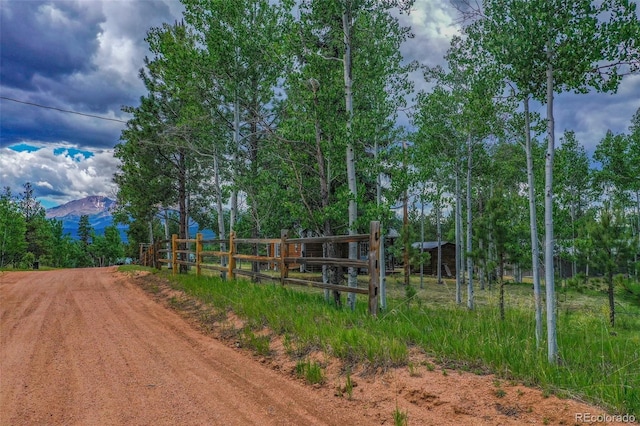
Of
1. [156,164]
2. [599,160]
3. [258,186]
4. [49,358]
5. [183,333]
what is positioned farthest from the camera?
[599,160]

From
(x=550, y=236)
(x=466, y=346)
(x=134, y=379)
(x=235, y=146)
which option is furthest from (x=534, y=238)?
(x=235, y=146)

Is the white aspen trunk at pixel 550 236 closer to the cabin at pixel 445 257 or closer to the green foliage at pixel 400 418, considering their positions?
the green foliage at pixel 400 418

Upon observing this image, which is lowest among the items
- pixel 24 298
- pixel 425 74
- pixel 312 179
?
pixel 24 298

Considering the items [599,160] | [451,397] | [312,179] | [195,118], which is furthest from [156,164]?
[599,160]

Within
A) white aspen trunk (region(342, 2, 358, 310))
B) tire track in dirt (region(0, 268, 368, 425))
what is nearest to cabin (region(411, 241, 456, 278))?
white aspen trunk (region(342, 2, 358, 310))

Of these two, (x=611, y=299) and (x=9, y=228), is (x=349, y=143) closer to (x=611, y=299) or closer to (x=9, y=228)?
(x=611, y=299)

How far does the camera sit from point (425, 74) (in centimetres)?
1734

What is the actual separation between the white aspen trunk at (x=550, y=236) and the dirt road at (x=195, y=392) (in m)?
1.01

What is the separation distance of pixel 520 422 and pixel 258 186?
439 inches

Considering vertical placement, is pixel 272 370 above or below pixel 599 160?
below

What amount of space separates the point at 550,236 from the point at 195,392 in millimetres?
4433

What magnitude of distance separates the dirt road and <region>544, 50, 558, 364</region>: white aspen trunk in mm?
1015

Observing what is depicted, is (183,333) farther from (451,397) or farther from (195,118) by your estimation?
(195,118)

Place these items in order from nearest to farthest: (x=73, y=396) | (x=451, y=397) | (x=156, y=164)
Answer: (x=451, y=397), (x=73, y=396), (x=156, y=164)
